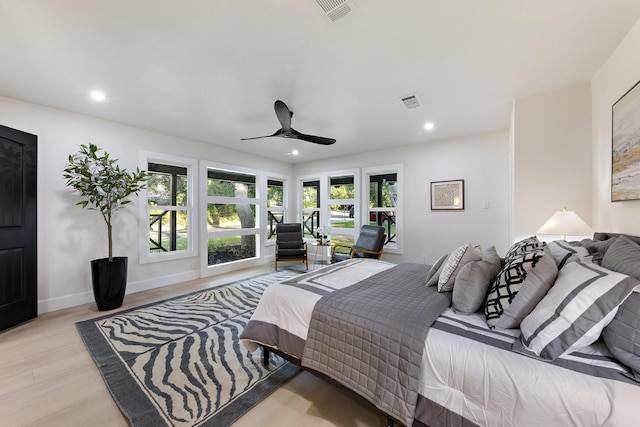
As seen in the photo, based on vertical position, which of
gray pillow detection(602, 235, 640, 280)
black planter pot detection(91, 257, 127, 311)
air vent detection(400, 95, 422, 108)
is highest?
air vent detection(400, 95, 422, 108)

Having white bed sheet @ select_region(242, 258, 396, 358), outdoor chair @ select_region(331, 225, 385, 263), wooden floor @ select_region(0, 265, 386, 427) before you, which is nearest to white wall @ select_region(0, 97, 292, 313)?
wooden floor @ select_region(0, 265, 386, 427)

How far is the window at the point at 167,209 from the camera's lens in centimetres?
382

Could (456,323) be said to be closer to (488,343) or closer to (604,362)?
(488,343)

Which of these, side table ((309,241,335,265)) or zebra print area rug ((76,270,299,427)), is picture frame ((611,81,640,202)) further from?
side table ((309,241,335,265))

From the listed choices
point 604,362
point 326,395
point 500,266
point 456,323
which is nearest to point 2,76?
point 326,395

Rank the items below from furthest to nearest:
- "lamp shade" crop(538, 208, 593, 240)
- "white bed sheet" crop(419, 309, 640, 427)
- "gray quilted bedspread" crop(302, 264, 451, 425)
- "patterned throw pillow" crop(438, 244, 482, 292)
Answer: "lamp shade" crop(538, 208, 593, 240), "patterned throw pillow" crop(438, 244, 482, 292), "gray quilted bedspread" crop(302, 264, 451, 425), "white bed sheet" crop(419, 309, 640, 427)

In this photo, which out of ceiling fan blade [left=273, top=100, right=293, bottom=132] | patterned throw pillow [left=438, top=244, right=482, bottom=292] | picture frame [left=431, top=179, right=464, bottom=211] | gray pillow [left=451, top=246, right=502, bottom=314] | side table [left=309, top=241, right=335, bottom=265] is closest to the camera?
gray pillow [left=451, top=246, right=502, bottom=314]

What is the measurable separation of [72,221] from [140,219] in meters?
0.73

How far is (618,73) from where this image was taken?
1866mm

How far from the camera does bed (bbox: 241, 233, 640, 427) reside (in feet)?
2.99

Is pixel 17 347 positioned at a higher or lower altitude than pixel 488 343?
lower

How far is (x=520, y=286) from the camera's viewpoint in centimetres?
130

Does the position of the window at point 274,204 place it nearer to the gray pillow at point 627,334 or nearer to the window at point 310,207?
the window at point 310,207

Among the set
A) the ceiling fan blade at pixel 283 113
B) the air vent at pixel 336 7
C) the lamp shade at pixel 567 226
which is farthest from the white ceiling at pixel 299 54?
the lamp shade at pixel 567 226
